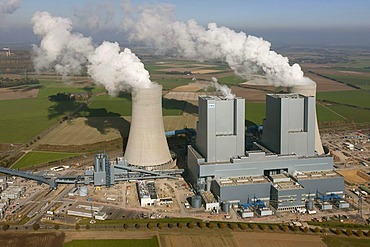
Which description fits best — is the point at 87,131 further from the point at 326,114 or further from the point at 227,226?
the point at 326,114

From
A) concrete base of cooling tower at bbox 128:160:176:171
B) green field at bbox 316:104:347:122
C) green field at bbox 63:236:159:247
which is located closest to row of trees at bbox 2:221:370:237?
green field at bbox 63:236:159:247

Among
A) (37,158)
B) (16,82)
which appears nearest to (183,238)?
(37,158)

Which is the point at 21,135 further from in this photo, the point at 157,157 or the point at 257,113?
the point at 257,113

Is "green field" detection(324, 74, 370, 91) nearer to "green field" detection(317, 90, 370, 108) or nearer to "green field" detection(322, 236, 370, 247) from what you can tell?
"green field" detection(317, 90, 370, 108)

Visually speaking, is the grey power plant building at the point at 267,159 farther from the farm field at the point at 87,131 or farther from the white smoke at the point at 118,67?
the farm field at the point at 87,131

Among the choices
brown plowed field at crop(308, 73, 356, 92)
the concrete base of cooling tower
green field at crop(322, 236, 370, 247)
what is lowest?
green field at crop(322, 236, 370, 247)

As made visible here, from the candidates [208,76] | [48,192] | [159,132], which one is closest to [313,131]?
[159,132]
